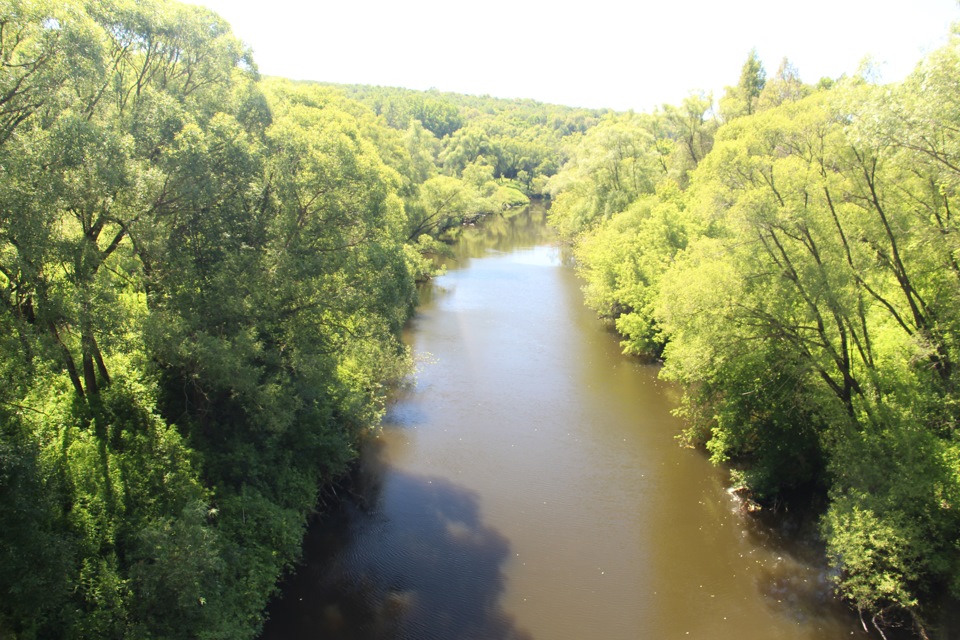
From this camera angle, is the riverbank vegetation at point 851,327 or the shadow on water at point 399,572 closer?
the riverbank vegetation at point 851,327

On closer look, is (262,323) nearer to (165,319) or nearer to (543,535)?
(165,319)

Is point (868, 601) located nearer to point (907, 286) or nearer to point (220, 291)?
point (907, 286)

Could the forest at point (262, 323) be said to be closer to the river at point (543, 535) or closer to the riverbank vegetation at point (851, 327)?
the riverbank vegetation at point (851, 327)

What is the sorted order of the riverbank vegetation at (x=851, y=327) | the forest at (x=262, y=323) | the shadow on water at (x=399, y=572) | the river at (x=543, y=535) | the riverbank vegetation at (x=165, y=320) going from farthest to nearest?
1. the river at (x=543, y=535)
2. the shadow on water at (x=399, y=572)
3. the riverbank vegetation at (x=851, y=327)
4. the forest at (x=262, y=323)
5. the riverbank vegetation at (x=165, y=320)

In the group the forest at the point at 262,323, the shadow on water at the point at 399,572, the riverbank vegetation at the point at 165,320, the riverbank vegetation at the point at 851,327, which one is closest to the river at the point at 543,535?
the shadow on water at the point at 399,572

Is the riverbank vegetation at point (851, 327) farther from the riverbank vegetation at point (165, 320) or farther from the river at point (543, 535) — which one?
the riverbank vegetation at point (165, 320)

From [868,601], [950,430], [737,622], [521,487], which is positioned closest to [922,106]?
[950,430]

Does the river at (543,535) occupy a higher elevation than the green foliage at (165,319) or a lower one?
lower

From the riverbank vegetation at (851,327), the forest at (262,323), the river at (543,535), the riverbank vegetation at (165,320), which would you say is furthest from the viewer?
the river at (543,535)

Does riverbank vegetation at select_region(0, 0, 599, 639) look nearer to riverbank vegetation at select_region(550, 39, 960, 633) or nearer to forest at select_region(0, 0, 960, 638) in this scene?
forest at select_region(0, 0, 960, 638)
